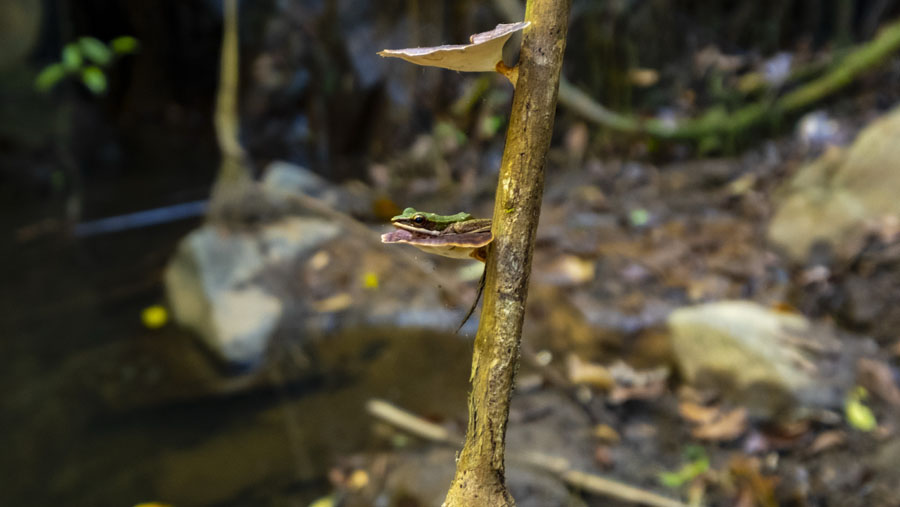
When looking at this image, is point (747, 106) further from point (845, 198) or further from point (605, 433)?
point (605, 433)

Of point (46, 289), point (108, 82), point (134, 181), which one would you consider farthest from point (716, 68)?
point (108, 82)

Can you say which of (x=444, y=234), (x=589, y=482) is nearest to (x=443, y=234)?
(x=444, y=234)

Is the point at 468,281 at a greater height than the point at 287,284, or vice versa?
the point at 468,281

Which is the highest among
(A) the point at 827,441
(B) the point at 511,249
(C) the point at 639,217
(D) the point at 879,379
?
(B) the point at 511,249

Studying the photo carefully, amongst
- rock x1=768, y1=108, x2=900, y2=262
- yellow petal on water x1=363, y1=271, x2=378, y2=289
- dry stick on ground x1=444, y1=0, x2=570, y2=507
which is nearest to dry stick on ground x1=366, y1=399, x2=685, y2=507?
dry stick on ground x1=444, y1=0, x2=570, y2=507

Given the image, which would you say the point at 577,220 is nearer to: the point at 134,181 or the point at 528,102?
the point at 528,102
